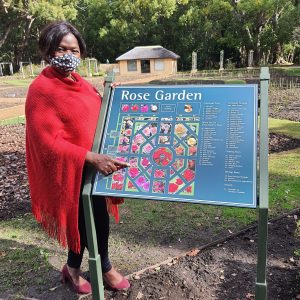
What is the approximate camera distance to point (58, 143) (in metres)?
2.24

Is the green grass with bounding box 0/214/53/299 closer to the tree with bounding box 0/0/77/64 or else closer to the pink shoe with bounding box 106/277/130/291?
the pink shoe with bounding box 106/277/130/291

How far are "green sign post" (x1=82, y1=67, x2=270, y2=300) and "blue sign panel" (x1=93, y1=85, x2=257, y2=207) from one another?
4cm

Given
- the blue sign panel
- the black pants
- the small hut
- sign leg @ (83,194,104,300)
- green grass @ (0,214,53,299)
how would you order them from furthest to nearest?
the small hut → green grass @ (0,214,53,299) → the black pants → sign leg @ (83,194,104,300) → the blue sign panel

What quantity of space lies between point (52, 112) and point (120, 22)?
130 feet

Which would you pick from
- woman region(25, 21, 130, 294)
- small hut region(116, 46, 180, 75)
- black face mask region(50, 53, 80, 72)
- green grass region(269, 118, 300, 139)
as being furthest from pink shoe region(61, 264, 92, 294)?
small hut region(116, 46, 180, 75)

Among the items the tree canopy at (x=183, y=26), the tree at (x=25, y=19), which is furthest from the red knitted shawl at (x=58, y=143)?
the tree canopy at (x=183, y=26)

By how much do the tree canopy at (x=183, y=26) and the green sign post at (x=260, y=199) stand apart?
32.8 metres

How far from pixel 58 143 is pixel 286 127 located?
8330 mm

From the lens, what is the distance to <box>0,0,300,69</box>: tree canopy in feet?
113

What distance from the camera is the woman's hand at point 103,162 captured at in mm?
2244

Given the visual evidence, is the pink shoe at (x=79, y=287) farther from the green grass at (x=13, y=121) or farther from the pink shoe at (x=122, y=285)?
the green grass at (x=13, y=121)

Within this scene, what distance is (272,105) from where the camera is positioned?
1318cm

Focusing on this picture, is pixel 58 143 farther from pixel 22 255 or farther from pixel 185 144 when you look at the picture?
pixel 22 255

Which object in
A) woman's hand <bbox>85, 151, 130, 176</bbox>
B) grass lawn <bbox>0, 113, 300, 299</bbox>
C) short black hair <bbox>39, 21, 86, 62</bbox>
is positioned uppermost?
short black hair <bbox>39, 21, 86, 62</bbox>
